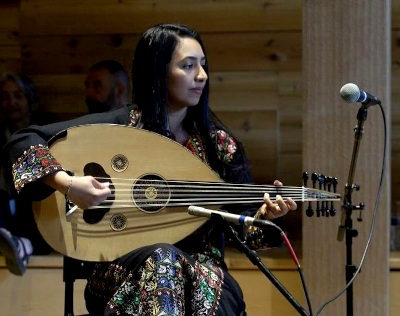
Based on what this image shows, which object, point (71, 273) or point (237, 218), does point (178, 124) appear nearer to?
point (71, 273)

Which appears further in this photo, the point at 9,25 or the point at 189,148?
the point at 9,25

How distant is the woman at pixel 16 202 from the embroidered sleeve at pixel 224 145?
1.09m

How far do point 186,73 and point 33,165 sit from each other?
516 mm

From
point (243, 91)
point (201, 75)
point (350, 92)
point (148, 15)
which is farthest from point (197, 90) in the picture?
point (148, 15)

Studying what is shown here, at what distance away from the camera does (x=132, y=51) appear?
4086 millimetres

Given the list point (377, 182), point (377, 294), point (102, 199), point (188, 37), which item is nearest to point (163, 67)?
point (188, 37)

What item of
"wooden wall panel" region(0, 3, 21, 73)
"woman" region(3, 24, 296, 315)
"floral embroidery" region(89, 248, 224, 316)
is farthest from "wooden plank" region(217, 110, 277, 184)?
"floral embroidery" region(89, 248, 224, 316)

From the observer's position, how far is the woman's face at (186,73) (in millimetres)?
2494

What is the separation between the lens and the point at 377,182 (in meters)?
3.08

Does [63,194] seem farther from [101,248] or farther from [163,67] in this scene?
Answer: [163,67]

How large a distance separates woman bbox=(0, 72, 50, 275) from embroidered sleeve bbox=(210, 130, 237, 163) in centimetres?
109

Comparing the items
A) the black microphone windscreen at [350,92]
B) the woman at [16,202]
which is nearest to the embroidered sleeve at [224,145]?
the black microphone windscreen at [350,92]

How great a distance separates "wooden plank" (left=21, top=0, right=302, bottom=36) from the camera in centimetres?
397

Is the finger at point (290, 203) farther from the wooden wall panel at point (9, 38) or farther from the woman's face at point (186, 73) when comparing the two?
the wooden wall panel at point (9, 38)
